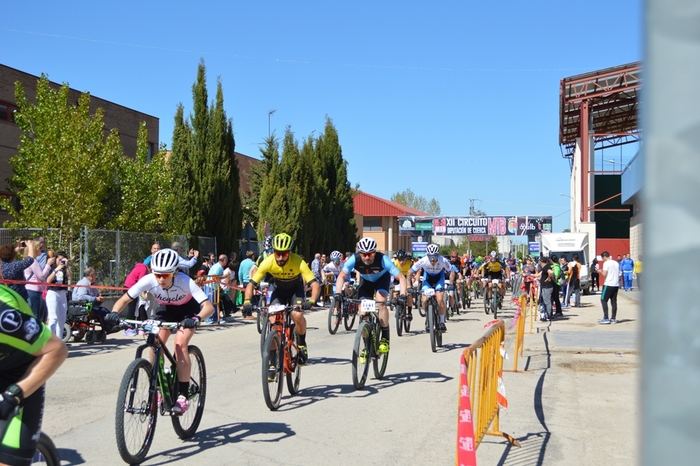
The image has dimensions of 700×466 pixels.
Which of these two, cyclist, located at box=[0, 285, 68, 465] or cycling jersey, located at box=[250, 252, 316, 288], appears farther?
cycling jersey, located at box=[250, 252, 316, 288]

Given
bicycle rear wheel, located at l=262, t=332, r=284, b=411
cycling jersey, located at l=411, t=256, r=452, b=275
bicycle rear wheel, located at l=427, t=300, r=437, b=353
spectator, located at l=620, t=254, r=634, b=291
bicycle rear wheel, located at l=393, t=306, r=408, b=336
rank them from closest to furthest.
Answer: bicycle rear wheel, located at l=262, t=332, r=284, b=411 < bicycle rear wheel, located at l=427, t=300, r=437, b=353 < cycling jersey, located at l=411, t=256, r=452, b=275 < bicycle rear wheel, located at l=393, t=306, r=408, b=336 < spectator, located at l=620, t=254, r=634, b=291

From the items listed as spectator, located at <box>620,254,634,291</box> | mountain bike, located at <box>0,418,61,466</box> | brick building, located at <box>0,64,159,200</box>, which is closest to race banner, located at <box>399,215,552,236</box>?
spectator, located at <box>620,254,634,291</box>

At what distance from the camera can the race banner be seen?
66.9 metres

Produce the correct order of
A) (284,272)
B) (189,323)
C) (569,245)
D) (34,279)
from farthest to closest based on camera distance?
(569,245), (34,279), (284,272), (189,323)

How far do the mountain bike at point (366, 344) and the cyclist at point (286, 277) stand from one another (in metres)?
0.68

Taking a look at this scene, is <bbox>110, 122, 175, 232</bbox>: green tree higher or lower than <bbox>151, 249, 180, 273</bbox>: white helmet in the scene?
higher

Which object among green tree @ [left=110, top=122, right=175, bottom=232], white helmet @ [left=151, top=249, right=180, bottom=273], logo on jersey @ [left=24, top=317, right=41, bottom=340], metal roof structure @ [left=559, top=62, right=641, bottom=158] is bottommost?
logo on jersey @ [left=24, top=317, right=41, bottom=340]

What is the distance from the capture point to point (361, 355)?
418 inches

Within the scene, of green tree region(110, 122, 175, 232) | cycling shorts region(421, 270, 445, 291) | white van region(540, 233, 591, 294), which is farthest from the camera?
white van region(540, 233, 591, 294)

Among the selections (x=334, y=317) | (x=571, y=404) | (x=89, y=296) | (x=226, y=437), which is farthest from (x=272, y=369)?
(x=334, y=317)

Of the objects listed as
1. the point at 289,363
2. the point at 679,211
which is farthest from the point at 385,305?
the point at 679,211

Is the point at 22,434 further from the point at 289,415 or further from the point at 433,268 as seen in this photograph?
the point at 433,268

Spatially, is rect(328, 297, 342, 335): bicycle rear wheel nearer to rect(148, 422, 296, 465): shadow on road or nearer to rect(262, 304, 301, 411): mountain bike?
rect(262, 304, 301, 411): mountain bike

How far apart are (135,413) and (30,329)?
3.02 meters
